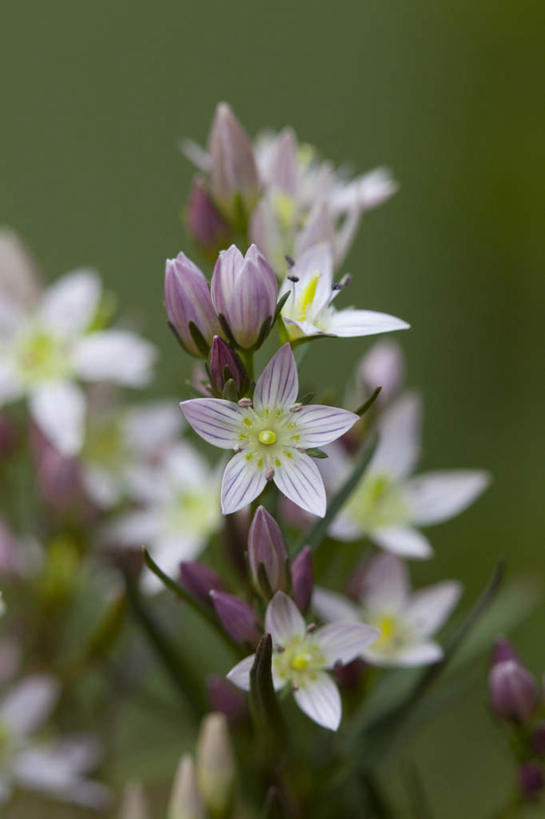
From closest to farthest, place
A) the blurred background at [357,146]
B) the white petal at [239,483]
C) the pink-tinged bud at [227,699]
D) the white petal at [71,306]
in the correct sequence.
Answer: the white petal at [239,483], the pink-tinged bud at [227,699], the white petal at [71,306], the blurred background at [357,146]

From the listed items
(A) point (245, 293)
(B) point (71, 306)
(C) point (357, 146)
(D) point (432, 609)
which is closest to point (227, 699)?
(D) point (432, 609)

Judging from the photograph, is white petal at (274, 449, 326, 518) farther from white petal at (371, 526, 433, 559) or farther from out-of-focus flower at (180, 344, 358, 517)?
white petal at (371, 526, 433, 559)

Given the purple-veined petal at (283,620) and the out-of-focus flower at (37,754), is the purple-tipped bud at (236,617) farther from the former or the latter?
the out-of-focus flower at (37,754)

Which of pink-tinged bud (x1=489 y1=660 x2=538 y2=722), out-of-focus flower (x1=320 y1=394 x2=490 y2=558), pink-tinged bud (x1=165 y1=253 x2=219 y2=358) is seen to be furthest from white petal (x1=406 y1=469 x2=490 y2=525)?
pink-tinged bud (x1=165 y1=253 x2=219 y2=358)

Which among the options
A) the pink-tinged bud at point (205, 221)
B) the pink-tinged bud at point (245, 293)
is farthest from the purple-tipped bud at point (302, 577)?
the pink-tinged bud at point (205, 221)

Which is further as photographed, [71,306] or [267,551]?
[71,306]

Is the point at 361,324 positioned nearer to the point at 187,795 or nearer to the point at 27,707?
the point at 187,795
